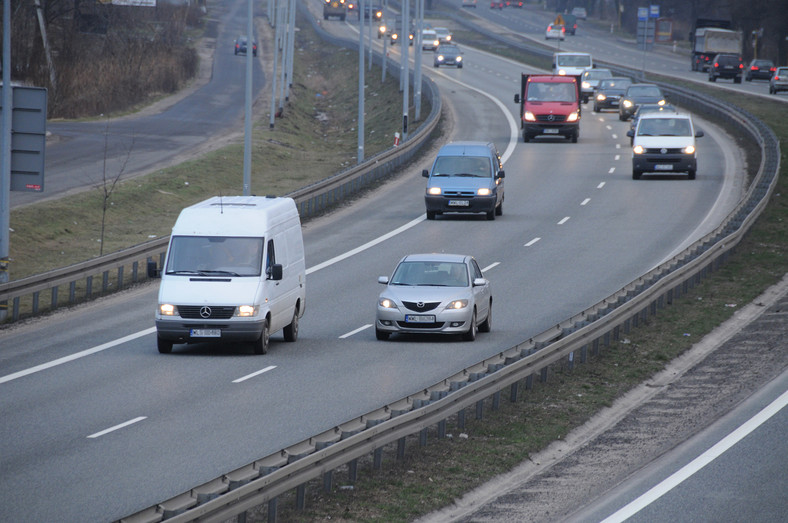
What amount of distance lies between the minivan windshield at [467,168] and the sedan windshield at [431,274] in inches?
551

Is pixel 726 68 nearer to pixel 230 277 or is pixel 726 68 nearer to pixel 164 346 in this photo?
pixel 230 277

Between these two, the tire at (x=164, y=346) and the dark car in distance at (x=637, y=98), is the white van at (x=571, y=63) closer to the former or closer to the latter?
the dark car in distance at (x=637, y=98)

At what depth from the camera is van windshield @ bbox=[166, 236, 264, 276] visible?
19.7 m

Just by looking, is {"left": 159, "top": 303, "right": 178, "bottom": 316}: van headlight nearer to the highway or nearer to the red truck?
the highway

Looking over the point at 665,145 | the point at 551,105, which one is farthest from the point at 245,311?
the point at 551,105

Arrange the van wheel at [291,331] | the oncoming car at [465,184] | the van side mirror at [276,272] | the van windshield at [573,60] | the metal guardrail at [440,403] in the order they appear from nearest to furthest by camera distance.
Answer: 1. the metal guardrail at [440,403]
2. the van side mirror at [276,272]
3. the van wheel at [291,331]
4. the oncoming car at [465,184]
5. the van windshield at [573,60]

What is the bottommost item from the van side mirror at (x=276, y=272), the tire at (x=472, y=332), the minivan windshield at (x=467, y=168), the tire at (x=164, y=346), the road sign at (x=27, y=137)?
the tire at (x=164, y=346)

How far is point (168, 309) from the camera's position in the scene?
62.2 ft

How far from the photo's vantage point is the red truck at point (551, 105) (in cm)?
5172

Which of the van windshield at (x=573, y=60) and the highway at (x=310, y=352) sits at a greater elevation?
the van windshield at (x=573, y=60)

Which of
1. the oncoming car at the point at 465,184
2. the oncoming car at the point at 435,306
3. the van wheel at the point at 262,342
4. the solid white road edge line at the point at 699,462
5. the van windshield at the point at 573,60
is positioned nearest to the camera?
the solid white road edge line at the point at 699,462

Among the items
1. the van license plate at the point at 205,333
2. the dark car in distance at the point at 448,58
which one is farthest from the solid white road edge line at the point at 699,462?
the dark car in distance at the point at 448,58

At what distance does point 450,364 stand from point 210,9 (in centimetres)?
13169

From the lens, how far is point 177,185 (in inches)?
1666
